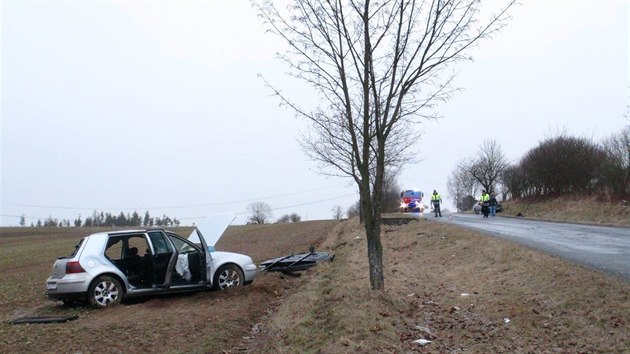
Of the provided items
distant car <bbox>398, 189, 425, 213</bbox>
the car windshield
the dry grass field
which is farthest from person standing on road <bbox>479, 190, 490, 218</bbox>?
the car windshield

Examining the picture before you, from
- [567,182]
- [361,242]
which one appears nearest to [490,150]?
[567,182]

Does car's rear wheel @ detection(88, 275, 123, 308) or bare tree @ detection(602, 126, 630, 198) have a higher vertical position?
bare tree @ detection(602, 126, 630, 198)

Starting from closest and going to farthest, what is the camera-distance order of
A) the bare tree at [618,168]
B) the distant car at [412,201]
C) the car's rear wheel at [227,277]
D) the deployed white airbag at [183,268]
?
1. the deployed white airbag at [183,268]
2. the car's rear wheel at [227,277]
3. the bare tree at [618,168]
4. the distant car at [412,201]

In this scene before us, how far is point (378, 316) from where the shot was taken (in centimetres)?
779

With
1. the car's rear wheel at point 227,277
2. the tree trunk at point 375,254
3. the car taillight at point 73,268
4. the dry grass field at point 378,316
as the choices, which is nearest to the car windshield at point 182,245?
the car's rear wheel at point 227,277

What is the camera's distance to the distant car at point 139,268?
1005 centimetres

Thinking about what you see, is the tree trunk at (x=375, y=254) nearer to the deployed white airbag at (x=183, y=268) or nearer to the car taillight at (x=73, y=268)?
the deployed white airbag at (x=183, y=268)

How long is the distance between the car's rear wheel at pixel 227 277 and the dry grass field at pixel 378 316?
334mm

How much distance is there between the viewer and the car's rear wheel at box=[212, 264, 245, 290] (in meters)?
11.4

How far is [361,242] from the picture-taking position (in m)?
20.5

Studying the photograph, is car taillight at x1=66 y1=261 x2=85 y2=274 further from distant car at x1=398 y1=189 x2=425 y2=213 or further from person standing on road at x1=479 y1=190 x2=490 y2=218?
distant car at x1=398 y1=189 x2=425 y2=213

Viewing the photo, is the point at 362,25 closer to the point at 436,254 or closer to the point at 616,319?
the point at 616,319

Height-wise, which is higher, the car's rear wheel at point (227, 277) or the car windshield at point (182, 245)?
the car windshield at point (182, 245)

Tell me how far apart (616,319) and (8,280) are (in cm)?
1609
